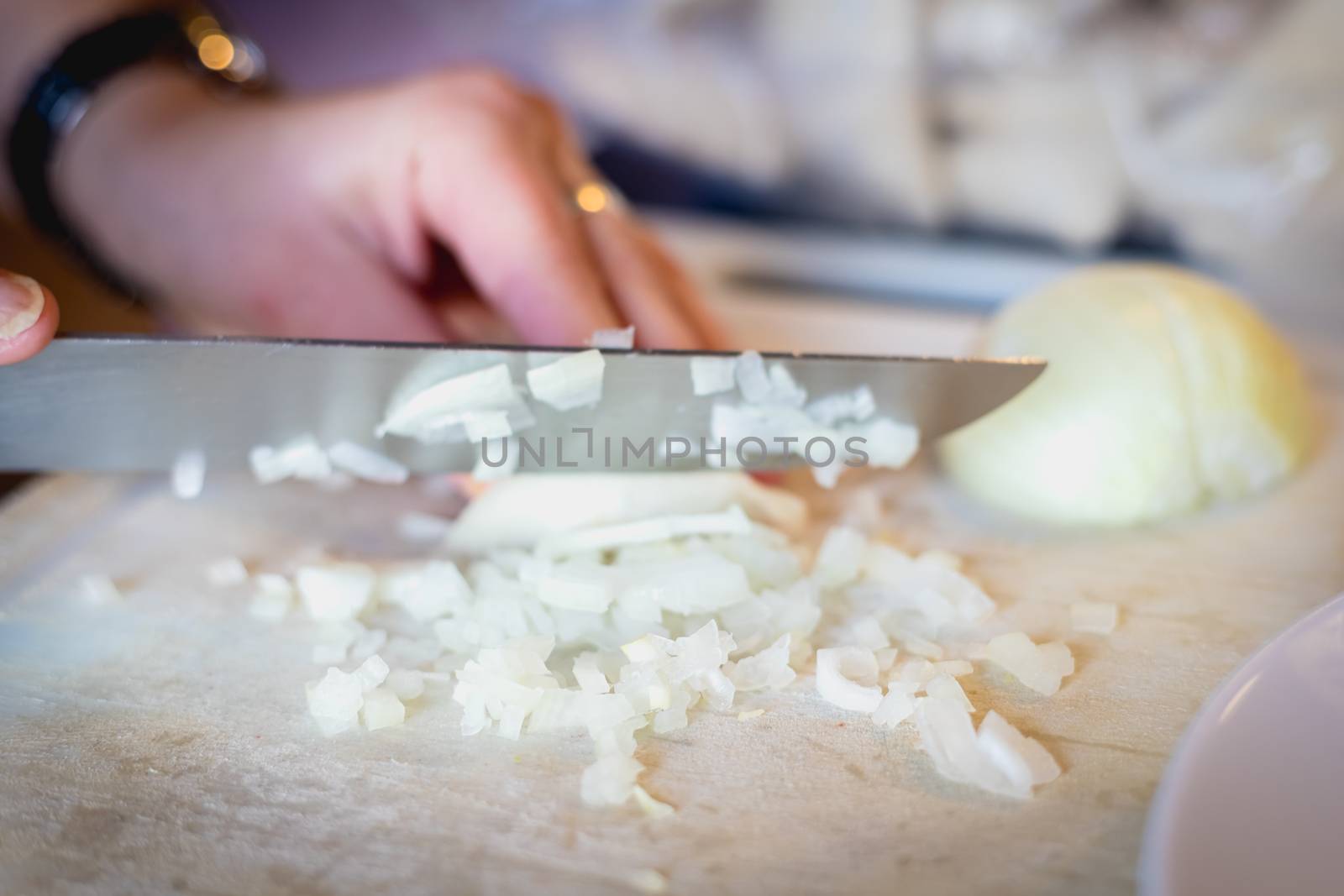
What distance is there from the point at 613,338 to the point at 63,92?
105 cm

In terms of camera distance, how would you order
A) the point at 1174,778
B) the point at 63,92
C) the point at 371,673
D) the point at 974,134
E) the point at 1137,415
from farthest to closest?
the point at 974,134 < the point at 63,92 < the point at 1137,415 < the point at 371,673 < the point at 1174,778

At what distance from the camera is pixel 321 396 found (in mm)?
877

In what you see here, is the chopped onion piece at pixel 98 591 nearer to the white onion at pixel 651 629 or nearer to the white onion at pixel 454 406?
the white onion at pixel 651 629

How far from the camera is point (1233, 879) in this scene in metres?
0.51

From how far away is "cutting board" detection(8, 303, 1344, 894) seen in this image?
63 centimetres

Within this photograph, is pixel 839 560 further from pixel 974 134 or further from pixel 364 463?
pixel 974 134

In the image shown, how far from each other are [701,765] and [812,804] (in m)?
0.09

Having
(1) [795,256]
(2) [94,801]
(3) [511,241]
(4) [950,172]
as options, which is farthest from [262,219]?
(4) [950,172]

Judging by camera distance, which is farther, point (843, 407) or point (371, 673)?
point (843, 407)

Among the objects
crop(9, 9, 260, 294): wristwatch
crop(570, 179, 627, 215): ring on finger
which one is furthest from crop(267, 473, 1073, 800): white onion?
crop(9, 9, 260, 294): wristwatch

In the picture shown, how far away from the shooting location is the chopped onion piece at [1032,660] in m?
0.77

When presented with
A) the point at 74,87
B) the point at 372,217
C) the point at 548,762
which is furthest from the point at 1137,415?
the point at 74,87

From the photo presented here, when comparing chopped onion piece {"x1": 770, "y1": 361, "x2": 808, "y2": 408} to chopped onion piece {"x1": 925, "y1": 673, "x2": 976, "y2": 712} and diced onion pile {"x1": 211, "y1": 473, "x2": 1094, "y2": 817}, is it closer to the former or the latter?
diced onion pile {"x1": 211, "y1": 473, "x2": 1094, "y2": 817}

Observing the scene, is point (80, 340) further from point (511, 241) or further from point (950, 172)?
point (950, 172)
